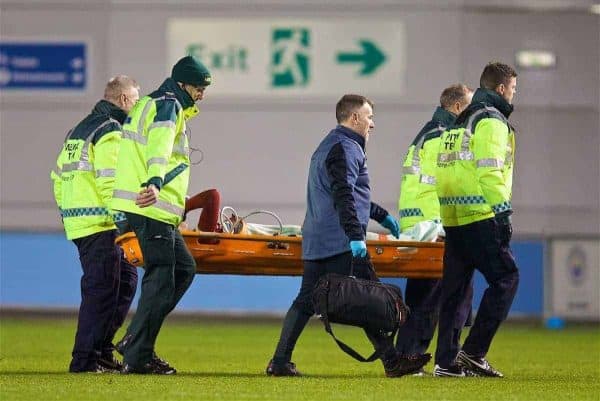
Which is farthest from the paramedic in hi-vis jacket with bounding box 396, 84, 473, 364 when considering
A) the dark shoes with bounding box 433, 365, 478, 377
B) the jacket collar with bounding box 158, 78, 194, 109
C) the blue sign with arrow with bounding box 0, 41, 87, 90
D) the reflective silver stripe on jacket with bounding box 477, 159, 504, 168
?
the blue sign with arrow with bounding box 0, 41, 87, 90

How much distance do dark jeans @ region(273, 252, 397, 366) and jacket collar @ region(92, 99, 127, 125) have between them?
1604 millimetres

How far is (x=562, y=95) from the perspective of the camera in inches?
843

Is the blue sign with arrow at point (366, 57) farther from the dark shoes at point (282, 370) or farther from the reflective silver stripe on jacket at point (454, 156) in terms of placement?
the dark shoes at point (282, 370)

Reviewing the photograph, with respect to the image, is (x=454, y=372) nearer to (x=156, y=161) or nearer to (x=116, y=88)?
(x=156, y=161)

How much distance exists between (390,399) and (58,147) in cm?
1305

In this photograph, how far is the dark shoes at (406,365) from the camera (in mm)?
10453

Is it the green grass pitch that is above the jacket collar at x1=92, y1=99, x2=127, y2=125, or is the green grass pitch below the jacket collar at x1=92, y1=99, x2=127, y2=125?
below

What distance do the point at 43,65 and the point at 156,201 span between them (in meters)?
11.5

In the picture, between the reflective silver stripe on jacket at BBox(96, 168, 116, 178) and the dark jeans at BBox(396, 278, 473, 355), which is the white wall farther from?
the reflective silver stripe on jacket at BBox(96, 168, 116, 178)

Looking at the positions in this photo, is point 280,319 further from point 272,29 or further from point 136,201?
point 136,201

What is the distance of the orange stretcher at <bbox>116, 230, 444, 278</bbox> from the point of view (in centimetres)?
1097

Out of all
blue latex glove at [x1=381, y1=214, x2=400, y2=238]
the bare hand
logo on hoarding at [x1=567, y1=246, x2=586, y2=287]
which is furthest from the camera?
logo on hoarding at [x1=567, y1=246, x2=586, y2=287]

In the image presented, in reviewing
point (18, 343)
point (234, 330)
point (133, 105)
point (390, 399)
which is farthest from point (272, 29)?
point (390, 399)

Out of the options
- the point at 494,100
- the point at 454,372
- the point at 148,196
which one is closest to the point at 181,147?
the point at 148,196
